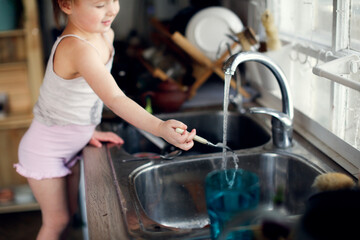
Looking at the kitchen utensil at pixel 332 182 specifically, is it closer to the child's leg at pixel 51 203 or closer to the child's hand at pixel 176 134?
the child's hand at pixel 176 134

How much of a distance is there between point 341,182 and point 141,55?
162 cm

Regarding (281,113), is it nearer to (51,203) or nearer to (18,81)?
(51,203)

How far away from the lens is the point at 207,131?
1.71m

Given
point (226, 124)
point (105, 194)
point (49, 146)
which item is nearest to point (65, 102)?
point (49, 146)

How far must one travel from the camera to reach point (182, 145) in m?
0.95

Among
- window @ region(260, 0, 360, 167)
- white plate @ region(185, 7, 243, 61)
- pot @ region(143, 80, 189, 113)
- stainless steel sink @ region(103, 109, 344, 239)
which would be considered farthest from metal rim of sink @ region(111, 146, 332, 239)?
white plate @ region(185, 7, 243, 61)

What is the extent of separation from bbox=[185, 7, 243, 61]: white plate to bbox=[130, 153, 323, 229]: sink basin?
0.71m

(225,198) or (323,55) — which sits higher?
(323,55)

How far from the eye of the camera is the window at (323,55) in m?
1.14

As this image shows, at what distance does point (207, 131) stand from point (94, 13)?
2.33 ft

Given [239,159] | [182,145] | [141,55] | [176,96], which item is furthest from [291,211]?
[141,55]

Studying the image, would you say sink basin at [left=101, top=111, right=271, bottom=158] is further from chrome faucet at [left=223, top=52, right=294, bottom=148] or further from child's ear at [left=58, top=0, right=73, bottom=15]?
child's ear at [left=58, top=0, right=73, bottom=15]

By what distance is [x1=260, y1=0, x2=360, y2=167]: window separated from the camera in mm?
1141

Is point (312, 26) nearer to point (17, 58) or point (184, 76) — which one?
point (184, 76)
